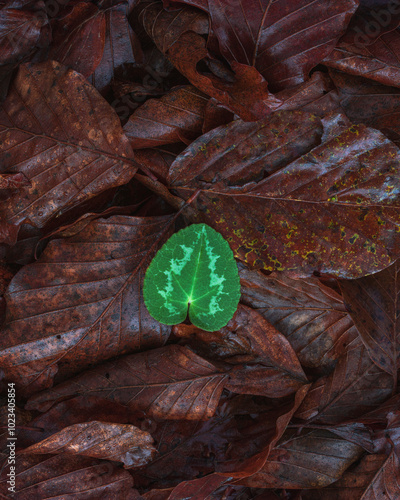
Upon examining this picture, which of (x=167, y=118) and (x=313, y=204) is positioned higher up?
(x=167, y=118)

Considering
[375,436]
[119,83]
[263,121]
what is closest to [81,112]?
[119,83]

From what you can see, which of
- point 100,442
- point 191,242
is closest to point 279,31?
point 191,242

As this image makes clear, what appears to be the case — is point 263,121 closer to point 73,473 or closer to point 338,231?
point 338,231

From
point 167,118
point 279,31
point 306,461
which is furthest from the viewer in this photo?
point 306,461

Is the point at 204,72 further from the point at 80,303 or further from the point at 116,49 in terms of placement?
the point at 80,303

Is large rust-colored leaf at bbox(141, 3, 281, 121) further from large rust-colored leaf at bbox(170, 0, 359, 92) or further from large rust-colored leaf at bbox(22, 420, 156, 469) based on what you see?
large rust-colored leaf at bbox(22, 420, 156, 469)

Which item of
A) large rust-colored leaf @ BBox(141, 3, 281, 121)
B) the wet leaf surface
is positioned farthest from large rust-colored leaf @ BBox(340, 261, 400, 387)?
large rust-colored leaf @ BBox(141, 3, 281, 121)
